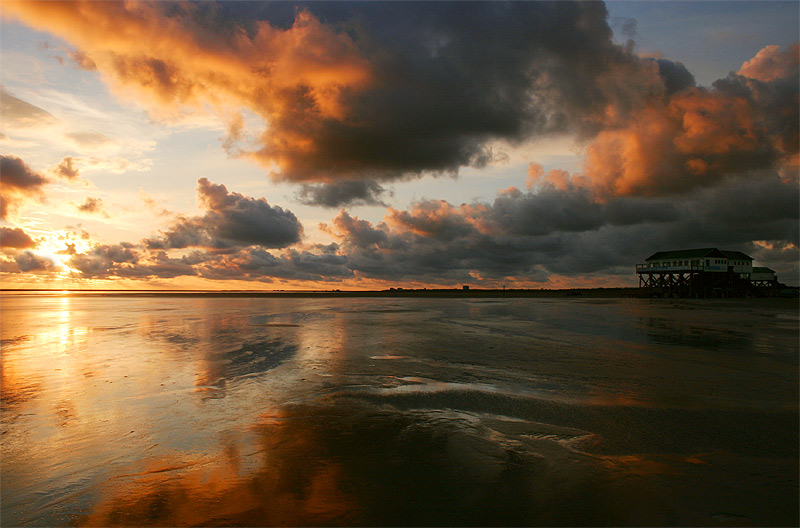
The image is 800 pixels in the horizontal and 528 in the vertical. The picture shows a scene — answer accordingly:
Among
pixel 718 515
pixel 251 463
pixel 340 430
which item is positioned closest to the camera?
pixel 718 515

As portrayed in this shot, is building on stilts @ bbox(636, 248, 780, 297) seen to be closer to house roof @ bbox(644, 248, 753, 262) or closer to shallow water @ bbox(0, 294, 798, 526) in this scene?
house roof @ bbox(644, 248, 753, 262)

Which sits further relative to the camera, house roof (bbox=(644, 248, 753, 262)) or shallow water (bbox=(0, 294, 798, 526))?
house roof (bbox=(644, 248, 753, 262))

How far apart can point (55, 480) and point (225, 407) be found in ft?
11.1

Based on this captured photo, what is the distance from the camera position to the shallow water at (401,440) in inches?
181

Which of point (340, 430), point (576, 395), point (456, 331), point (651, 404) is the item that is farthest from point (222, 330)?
point (651, 404)

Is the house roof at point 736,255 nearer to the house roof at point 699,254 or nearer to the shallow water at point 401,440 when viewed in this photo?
the house roof at point 699,254

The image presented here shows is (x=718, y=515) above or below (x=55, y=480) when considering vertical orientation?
above

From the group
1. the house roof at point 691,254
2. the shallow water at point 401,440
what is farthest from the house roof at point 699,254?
the shallow water at point 401,440

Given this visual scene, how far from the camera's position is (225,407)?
28.4ft

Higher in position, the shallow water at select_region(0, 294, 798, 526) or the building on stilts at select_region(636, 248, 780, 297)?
the building on stilts at select_region(636, 248, 780, 297)

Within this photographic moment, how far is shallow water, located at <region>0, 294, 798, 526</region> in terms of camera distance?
181 inches

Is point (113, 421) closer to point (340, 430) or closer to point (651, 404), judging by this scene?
point (340, 430)

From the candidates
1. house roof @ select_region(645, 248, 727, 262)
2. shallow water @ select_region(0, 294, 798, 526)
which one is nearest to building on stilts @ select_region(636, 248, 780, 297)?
house roof @ select_region(645, 248, 727, 262)

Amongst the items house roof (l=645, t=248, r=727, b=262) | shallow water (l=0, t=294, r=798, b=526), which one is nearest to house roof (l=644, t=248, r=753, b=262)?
house roof (l=645, t=248, r=727, b=262)
